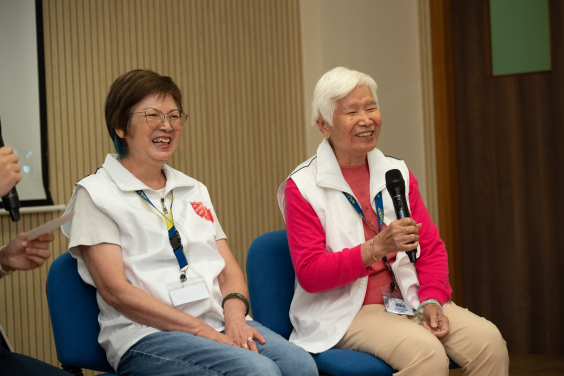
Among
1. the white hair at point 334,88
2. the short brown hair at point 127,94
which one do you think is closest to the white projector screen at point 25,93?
the short brown hair at point 127,94

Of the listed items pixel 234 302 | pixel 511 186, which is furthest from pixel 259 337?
pixel 511 186

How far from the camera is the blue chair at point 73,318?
5.57 feet

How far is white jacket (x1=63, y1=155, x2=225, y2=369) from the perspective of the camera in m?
1.71

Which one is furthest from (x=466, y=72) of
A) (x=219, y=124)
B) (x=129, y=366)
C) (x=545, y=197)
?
(x=129, y=366)

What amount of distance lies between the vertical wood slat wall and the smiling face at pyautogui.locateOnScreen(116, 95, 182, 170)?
2.96 ft

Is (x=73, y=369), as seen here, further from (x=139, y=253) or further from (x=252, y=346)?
(x=252, y=346)

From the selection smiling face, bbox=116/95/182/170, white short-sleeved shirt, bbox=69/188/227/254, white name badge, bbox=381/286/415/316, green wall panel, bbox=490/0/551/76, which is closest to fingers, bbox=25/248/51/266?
white short-sleeved shirt, bbox=69/188/227/254

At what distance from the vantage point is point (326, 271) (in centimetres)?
189

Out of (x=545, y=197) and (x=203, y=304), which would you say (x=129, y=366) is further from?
(x=545, y=197)

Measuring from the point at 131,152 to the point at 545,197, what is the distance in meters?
2.72

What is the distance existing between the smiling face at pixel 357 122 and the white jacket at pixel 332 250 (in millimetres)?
88

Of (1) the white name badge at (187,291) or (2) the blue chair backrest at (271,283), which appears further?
(2) the blue chair backrest at (271,283)

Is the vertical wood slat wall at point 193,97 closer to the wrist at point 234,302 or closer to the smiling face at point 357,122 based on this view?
the wrist at point 234,302

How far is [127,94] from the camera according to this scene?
187 cm
